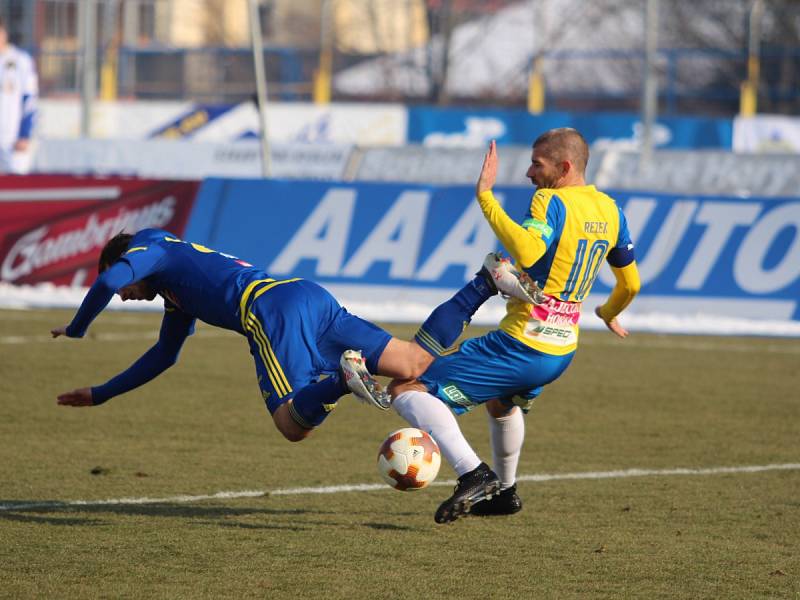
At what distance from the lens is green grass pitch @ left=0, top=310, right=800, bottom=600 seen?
18.1 ft

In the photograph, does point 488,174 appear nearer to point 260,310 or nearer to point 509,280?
point 509,280

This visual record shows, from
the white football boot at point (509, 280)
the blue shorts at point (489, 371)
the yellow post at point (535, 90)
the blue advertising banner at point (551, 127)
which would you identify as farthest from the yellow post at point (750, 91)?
the white football boot at point (509, 280)

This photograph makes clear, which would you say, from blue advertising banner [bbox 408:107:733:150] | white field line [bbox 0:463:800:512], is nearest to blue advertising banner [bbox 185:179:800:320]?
white field line [bbox 0:463:800:512]

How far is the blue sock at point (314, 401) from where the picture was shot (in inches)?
241

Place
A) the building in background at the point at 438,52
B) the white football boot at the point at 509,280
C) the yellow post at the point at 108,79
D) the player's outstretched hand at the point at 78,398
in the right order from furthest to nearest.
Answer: the building in background at the point at 438,52 → the yellow post at the point at 108,79 → the player's outstretched hand at the point at 78,398 → the white football boot at the point at 509,280

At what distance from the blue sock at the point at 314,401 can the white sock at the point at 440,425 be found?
33 centimetres

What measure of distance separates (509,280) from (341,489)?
6.02ft

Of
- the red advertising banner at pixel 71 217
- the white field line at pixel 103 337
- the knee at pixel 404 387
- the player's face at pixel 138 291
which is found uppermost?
the player's face at pixel 138 291

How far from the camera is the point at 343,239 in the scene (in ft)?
48.6

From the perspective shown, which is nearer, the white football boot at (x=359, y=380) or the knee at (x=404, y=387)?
the white football boot at (x=359, y=380)

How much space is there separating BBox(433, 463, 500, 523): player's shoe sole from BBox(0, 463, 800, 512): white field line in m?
1.37

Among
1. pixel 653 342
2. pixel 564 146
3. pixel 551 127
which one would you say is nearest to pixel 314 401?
pixel 564 146

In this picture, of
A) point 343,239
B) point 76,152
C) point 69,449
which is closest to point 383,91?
point 76,152

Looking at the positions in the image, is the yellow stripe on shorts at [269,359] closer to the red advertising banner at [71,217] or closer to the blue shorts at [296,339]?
the blue shorts at [296,339]
